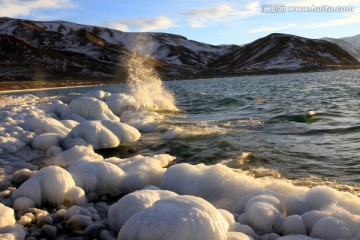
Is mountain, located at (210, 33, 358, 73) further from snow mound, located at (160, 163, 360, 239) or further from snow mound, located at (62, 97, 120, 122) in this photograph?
snow mound, located at (160, 163, 360, 239)

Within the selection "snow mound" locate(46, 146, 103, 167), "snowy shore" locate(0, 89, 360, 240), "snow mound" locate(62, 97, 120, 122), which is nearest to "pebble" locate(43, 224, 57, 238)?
"snowy shore" locate(0, 89, 360, 240)

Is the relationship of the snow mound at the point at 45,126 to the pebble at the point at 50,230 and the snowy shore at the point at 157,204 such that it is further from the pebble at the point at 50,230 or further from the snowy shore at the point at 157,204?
the pebble at the point at 50,230

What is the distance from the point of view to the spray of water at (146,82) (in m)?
23.3

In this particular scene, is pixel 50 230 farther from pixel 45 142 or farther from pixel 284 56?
pixel 284 56

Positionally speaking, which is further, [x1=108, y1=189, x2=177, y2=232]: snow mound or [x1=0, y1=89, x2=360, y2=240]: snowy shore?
[x1=108, y1=189, x2=177, y2=232]: snow mound

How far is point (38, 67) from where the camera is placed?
311 feet

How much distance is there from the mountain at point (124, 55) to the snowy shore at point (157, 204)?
7387 centimetres

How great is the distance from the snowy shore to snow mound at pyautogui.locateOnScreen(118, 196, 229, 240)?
0.01 metres

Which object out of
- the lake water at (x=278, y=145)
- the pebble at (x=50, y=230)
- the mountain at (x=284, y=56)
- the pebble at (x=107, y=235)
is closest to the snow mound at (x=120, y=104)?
the lake water at (x=278, y=145)

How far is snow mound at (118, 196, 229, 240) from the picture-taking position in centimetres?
423

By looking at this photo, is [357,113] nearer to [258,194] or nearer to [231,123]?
[231,123]

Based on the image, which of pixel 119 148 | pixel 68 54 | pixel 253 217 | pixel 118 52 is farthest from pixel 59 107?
pixel 118 52

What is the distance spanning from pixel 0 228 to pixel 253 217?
11.3 ft

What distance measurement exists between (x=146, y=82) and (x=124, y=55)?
89.9 meters
